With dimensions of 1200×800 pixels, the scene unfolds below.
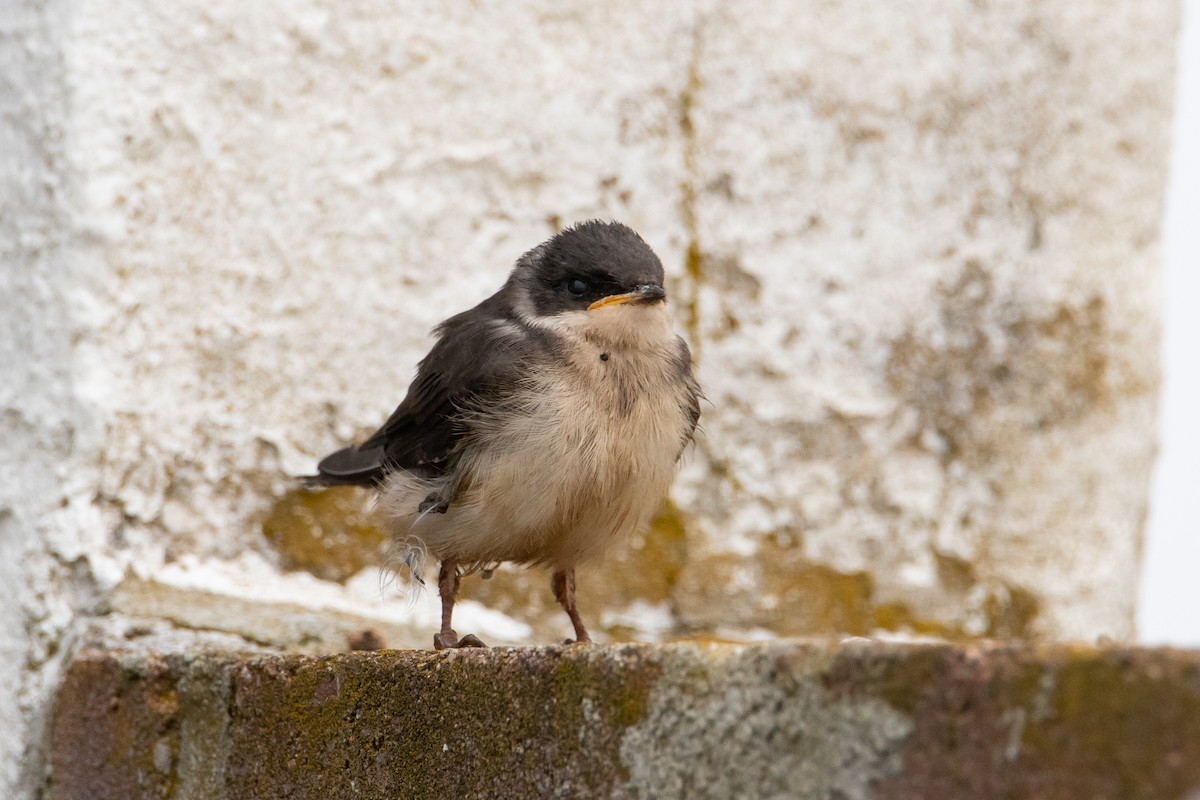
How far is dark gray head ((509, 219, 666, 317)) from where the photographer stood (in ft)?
12.0

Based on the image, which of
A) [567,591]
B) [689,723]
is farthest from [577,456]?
[689,723]

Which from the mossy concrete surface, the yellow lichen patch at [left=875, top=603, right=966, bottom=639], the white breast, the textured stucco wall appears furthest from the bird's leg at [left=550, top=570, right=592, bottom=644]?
the yellow lichen patch at [left=875, top=603, right=966, bottom=639]

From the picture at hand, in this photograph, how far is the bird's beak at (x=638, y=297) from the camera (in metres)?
3.60

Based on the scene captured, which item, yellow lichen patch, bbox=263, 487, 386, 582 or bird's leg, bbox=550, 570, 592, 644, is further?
yellow lichen patch, bbox=263, 487, 386, 582

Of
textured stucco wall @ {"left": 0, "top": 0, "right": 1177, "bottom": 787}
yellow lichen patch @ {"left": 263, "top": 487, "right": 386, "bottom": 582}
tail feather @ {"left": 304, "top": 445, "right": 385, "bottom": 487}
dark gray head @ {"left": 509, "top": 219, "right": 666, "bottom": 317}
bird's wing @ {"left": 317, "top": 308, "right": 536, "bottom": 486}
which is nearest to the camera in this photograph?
bird's wing @ {"left": 317, "top": 308, "right": 536, "bottom": 486}

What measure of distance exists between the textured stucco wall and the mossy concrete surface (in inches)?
32.5

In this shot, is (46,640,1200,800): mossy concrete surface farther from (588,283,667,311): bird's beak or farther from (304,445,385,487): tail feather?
(588,283,667,311): bird's beak

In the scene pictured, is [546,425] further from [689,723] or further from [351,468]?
[689,723]

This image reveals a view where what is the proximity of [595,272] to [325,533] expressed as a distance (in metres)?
1.14

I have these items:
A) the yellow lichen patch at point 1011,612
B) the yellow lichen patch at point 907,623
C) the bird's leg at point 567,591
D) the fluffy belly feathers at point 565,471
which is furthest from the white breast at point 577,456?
the yellow lichen patch at point 1011,612

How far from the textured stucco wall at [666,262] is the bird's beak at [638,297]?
2.60 feet

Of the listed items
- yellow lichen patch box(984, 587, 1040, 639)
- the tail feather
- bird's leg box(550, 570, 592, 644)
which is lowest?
yellow lichen patch box(984, 587, 1040, 639)

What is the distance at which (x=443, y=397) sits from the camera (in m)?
3.65

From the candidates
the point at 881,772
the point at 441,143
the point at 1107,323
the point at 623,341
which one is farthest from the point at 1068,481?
the point at 881,772
